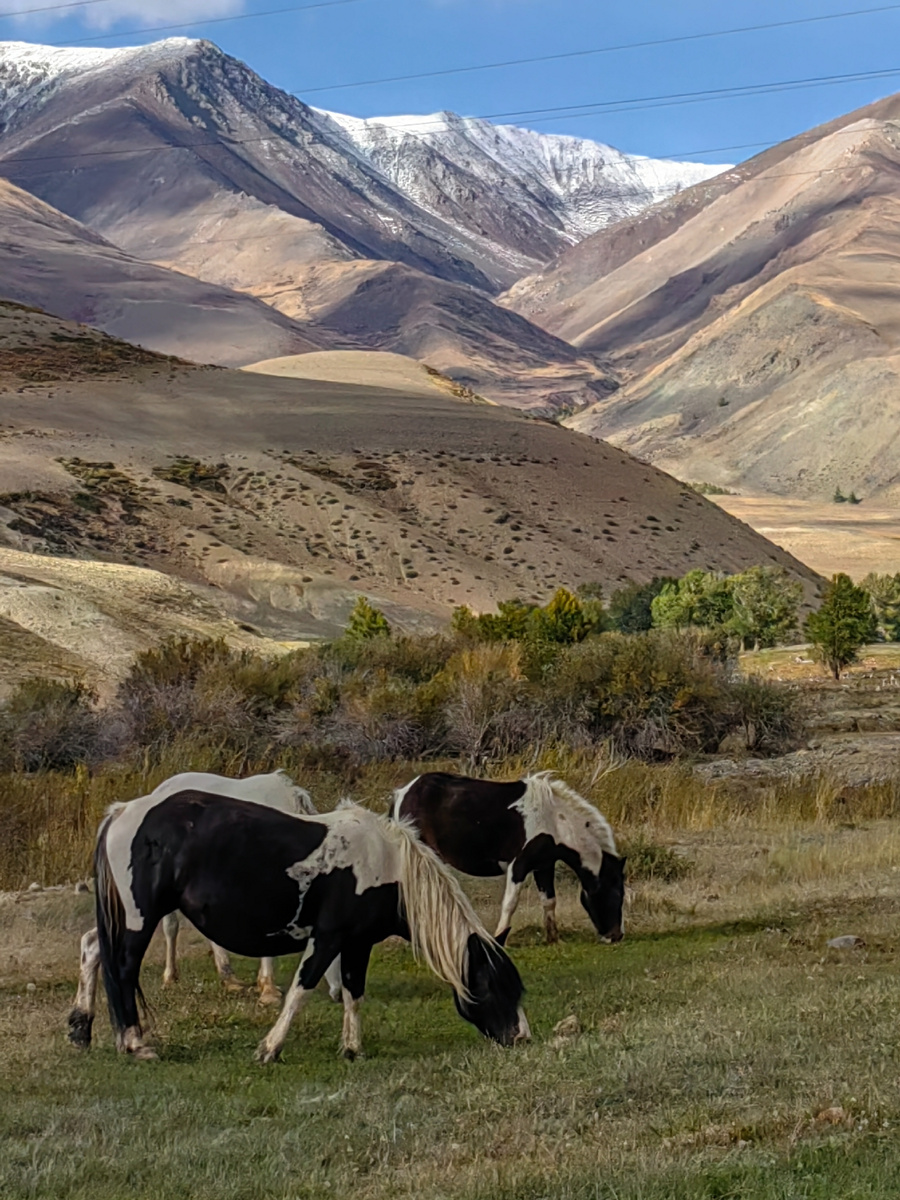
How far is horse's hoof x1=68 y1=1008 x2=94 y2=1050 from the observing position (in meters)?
8.35

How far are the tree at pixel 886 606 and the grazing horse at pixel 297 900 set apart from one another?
7118cm

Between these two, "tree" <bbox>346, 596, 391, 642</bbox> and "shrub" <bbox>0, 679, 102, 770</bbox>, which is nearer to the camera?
"shrub" <bbox>0, 679, 102, 770</bbox>

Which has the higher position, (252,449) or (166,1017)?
(252,449)

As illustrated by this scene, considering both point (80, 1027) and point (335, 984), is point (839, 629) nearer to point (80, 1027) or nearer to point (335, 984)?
point (335, 984)

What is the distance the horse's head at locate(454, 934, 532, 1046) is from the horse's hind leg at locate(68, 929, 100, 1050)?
2155 mm

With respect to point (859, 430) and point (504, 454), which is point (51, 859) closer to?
point (504, 454)

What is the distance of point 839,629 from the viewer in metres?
48.8

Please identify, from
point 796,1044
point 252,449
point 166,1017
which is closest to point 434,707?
point 166,1017

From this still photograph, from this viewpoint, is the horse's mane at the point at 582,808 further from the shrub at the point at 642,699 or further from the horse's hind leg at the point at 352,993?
the shrub at the point at 642,699

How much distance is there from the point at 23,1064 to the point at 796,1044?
4.09 meters

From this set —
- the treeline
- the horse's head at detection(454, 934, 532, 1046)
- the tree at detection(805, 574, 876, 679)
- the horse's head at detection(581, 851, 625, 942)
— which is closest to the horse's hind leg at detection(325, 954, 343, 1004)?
the horse's head at detection(454, 934, 532, 1046)

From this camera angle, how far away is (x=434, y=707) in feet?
78.4

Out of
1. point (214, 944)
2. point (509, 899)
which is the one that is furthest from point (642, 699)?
point (214, 944)

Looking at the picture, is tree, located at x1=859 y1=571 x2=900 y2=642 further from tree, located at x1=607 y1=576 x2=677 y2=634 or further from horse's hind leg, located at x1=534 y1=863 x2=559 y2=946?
horse's hind leg, located at x1=534 y1=863 x2=559 y2=946
